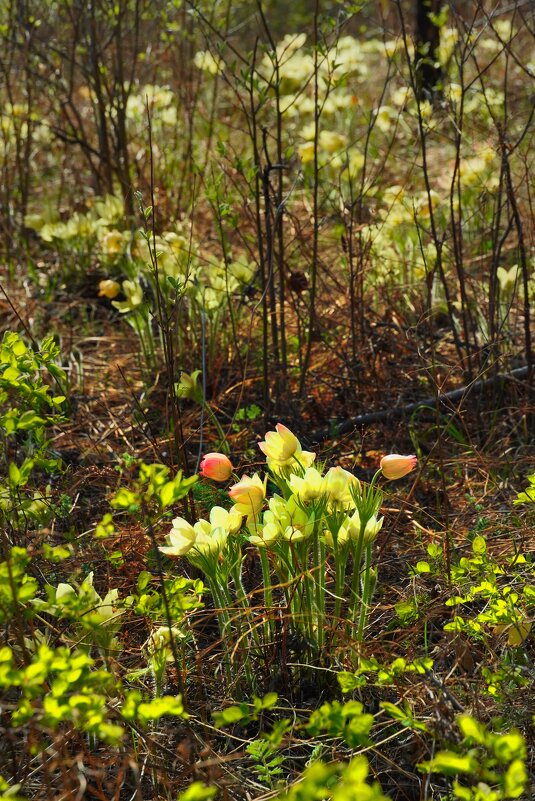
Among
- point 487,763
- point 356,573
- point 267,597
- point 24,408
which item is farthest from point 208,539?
point 487,763

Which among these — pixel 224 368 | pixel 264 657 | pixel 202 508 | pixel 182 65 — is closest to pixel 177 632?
pixel 264 657

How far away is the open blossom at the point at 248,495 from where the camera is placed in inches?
63.9

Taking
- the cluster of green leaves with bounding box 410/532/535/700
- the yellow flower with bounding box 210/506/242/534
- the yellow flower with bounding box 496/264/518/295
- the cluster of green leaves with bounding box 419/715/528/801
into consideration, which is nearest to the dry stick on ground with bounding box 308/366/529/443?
the yellow flower with bounding box 496/264/518/295

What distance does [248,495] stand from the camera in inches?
64.1

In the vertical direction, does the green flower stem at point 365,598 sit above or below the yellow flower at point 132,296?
below

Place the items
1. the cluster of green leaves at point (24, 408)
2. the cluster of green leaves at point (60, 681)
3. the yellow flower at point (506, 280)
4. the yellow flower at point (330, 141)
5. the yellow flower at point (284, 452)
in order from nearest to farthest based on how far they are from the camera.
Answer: the cluster of green leaves at point (60, 681) < the cluster of green leaves at point (24, 408) < the yellow flower at point (284, 452) < the yellow flower at point (506, 280) < the yellow flower at point (330, 141)

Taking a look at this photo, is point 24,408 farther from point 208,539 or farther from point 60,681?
point 60,681

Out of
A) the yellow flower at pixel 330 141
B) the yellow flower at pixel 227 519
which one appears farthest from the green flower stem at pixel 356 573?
the yellow flower at pixel 330 141

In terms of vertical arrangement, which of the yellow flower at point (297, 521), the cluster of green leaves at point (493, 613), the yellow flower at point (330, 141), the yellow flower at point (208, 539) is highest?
the yellow flower at point (330, 141)

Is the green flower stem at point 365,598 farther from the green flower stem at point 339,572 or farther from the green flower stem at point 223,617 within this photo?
the green flower stem at point 223,617

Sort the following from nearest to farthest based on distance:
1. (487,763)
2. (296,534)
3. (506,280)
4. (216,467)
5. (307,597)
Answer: (487,763)
(296,534)
(307,597)
(216,467)
(506,280)

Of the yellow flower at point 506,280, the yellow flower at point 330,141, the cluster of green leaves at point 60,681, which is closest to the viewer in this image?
the cluster of green leaves at point 60,681

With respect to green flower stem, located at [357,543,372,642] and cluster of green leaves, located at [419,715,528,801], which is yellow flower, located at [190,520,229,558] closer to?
green flower stem, located at [357,543,372,642]

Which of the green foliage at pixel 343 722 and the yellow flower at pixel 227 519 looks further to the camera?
the yellow flower at pixel 227 519
